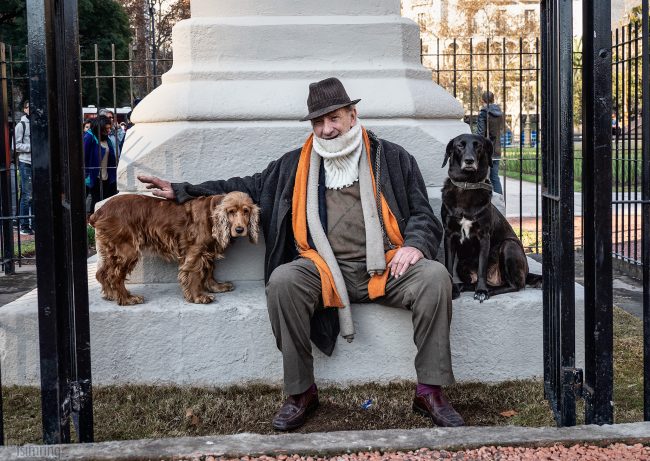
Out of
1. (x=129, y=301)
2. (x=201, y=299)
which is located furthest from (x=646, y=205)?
(x=129, y=301)

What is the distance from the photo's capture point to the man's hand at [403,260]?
413 cm

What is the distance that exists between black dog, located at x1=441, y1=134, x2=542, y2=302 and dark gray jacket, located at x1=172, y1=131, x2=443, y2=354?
21 centimetres

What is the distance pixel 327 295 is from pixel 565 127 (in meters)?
1.51

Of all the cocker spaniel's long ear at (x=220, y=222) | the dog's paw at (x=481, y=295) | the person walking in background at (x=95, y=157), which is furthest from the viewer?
the person walking in background at (x=95, y=157)

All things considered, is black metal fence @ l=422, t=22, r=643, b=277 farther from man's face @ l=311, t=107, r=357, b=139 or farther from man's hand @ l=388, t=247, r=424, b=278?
man's face @ l=311, t=107, r=357, b=139

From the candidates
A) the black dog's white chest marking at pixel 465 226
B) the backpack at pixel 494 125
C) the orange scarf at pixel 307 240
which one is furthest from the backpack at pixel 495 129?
the orange scarf at pixel 307 240

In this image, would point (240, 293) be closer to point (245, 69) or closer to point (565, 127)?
point (245, 69)

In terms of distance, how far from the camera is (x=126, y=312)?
14.7 feet

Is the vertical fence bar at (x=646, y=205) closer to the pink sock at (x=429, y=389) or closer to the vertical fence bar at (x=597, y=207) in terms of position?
the vertical fence bar at (x=597, y=207)

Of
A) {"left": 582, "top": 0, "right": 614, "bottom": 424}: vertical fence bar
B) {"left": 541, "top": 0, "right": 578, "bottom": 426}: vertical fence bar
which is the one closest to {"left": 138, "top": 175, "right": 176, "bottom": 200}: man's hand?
{"left": 541, "top": 0, "right": 578, "bottom": 426}: vertical fence bar

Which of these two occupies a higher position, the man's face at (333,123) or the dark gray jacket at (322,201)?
the man's face at (333,123)

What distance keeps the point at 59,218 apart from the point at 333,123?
165cm

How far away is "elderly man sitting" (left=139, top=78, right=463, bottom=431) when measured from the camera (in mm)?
3971

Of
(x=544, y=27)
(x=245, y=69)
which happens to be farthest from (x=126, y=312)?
(x=544, y=27)
